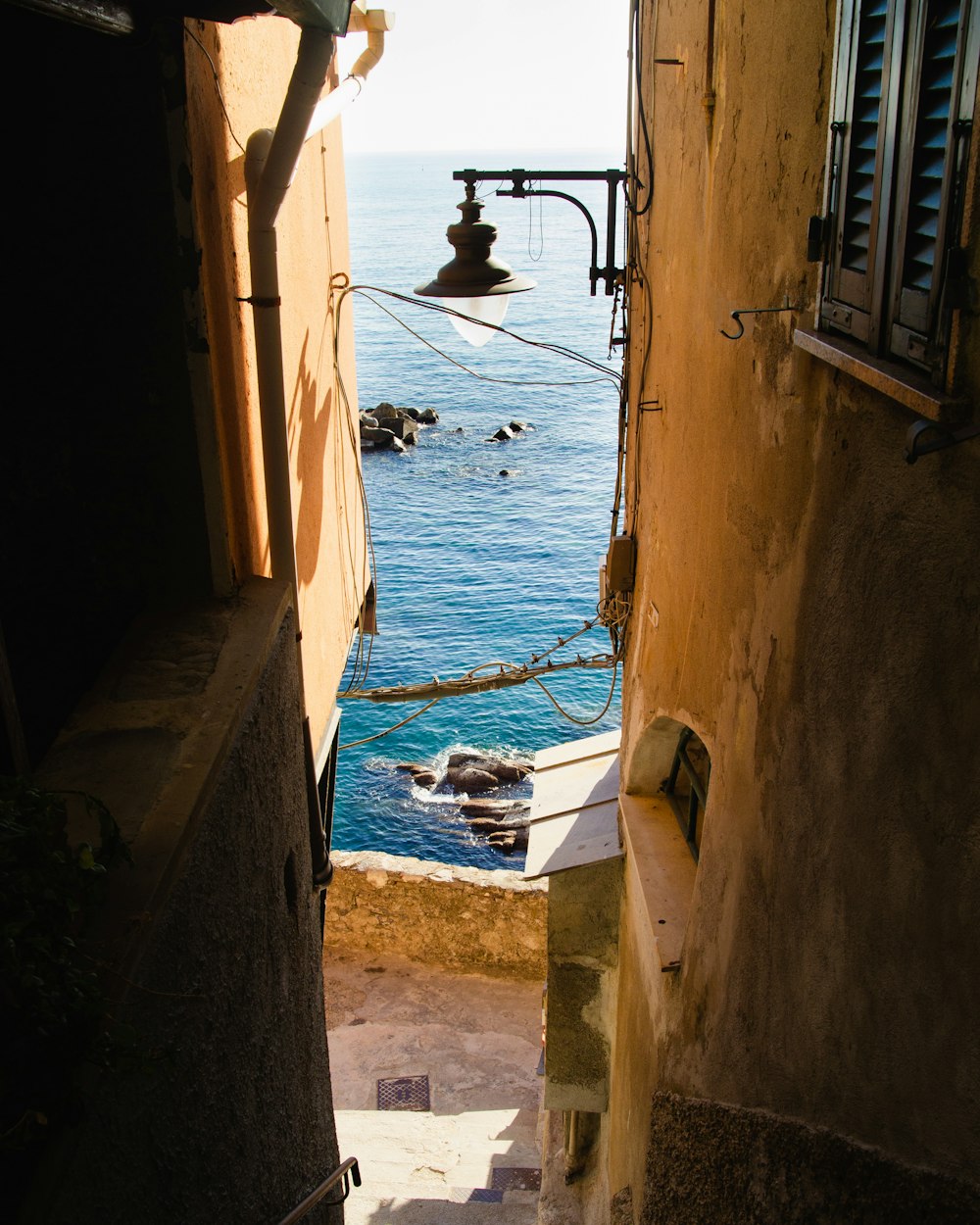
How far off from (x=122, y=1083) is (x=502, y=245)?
3821 inches

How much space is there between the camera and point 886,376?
2383 mm

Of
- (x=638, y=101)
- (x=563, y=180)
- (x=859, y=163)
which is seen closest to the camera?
(x=859, y=163)

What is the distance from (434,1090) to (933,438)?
12130 millimetres

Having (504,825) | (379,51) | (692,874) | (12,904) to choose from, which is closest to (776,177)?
(12,904)

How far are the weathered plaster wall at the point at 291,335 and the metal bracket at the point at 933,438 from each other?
267 cm

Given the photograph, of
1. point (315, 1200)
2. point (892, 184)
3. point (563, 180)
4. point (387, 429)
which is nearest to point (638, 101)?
point (563, 180)

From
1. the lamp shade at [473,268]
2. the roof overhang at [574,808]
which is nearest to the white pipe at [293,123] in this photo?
the lamp shade at [473,268]

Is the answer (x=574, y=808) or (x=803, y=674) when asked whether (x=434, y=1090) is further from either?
(x=803, y=674)

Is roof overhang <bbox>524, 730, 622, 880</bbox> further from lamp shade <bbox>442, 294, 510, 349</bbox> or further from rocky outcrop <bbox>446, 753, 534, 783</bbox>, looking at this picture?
rocky outcrop <bbox>446, 753, 534, 783</bbox>

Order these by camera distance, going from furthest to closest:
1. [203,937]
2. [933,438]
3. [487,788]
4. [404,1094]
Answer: [487,788], [404,1094], [203,937], [933,438]

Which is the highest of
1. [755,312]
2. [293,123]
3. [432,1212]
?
[293,123]

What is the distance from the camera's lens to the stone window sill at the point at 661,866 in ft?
17.0

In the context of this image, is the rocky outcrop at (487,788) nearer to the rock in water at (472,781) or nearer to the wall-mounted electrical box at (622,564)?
the rock in water at (472,781)

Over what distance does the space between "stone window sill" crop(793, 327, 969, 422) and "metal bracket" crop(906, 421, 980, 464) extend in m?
0.02
